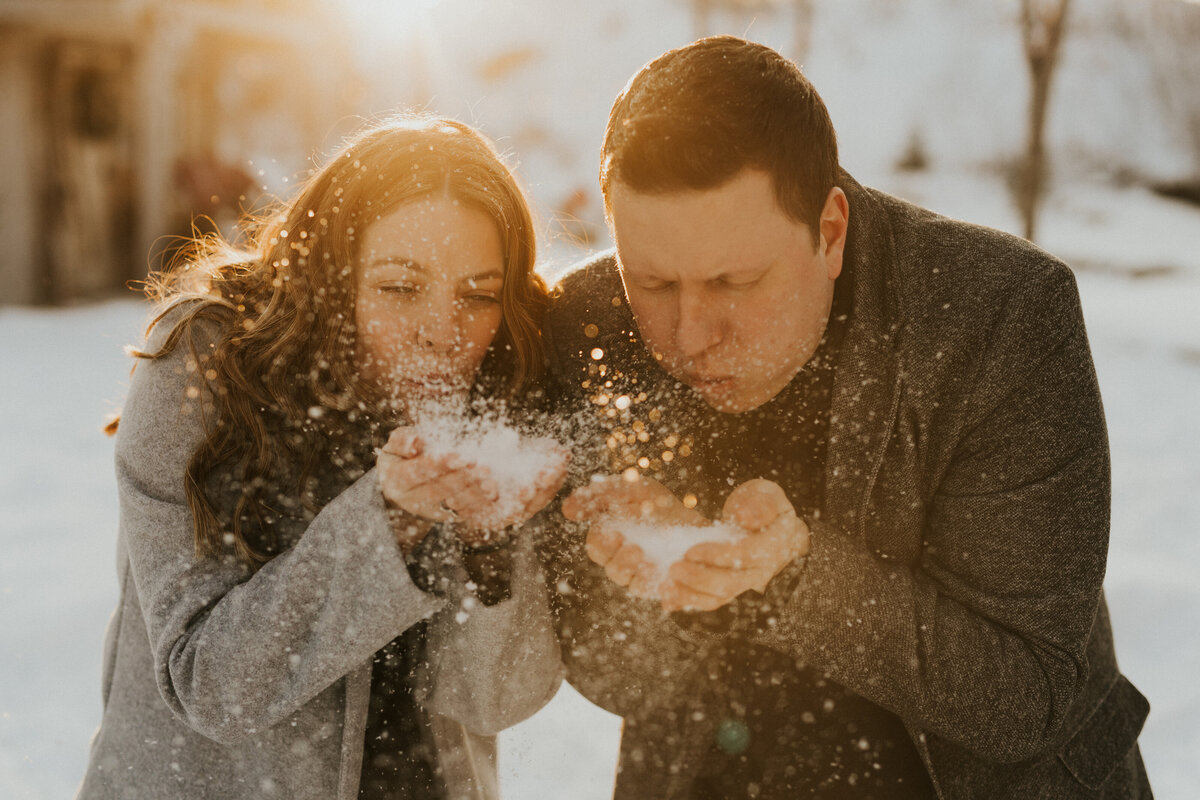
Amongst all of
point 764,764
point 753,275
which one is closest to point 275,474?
point 753,275

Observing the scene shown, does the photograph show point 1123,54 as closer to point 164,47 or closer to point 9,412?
point 164,47

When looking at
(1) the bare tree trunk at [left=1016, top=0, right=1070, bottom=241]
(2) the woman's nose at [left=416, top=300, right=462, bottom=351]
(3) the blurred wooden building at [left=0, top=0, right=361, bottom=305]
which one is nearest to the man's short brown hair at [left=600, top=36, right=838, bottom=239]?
(2) the woman's nose at [left=416, top=300, right=462, bottom=351]

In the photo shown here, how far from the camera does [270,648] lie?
1715 mm

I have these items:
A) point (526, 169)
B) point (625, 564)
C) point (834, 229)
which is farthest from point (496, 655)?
point (526, 169)

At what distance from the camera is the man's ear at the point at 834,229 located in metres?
1.96

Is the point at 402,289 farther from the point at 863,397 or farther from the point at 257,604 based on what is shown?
the point at 863,397

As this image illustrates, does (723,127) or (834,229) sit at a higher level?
(723,127)

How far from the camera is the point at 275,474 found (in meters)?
2.02

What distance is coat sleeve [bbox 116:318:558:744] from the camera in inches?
67.2

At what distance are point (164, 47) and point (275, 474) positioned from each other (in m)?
11.8

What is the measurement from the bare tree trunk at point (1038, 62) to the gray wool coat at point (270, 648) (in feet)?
41.8

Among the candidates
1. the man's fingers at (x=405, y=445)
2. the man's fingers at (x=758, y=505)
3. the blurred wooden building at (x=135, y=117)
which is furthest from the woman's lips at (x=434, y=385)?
the blurred wooden building at (x=135, y=117)

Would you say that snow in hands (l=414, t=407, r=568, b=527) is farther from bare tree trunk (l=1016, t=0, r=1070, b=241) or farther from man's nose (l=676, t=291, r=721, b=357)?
bare tree trunk (l=1016, t=0, r=1070, b=241)

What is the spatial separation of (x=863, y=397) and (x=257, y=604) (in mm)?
1285
